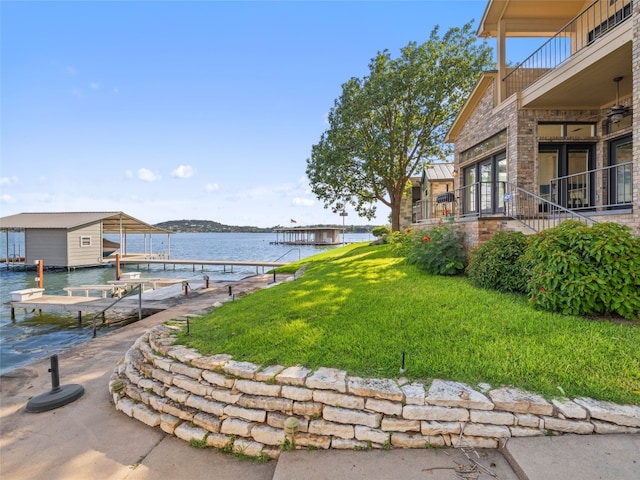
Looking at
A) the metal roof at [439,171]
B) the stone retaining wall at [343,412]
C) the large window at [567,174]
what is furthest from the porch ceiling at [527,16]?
the stone retaining wall at [343,412]

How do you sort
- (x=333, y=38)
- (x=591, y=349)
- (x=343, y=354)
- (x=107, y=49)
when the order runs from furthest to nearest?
1. (x=333, y=38)
2. (x=107, y=49)
3. (x=343, y=354)
4. (x=591, y=349)

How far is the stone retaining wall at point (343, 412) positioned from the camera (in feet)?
9.30

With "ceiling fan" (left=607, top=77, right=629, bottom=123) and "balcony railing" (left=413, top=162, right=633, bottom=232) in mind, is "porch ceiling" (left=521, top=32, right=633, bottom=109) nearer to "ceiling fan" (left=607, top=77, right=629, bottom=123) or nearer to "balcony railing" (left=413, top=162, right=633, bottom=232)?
"ceiling fan" (left=607, top=77, right=629, bottom=123)

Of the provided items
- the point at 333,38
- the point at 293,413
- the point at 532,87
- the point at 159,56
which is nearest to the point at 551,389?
the point at 293,413

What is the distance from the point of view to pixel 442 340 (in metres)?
3.97

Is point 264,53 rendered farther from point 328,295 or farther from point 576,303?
point 576,303

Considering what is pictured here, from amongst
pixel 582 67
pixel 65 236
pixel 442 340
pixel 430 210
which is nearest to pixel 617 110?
pixel 582 67

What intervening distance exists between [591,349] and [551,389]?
3.18ft

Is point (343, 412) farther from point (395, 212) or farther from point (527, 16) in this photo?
point (395, 212)

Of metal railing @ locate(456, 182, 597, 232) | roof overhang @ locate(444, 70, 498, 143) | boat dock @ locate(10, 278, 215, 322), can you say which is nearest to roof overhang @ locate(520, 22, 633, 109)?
roof overhang @ locate(444, 70, 498, 143)

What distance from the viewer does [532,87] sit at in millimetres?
8219

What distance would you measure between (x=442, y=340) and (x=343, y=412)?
5.31 ft

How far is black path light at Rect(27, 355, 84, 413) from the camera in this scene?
4.39 metres

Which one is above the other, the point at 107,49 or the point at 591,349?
the point at 107,49
